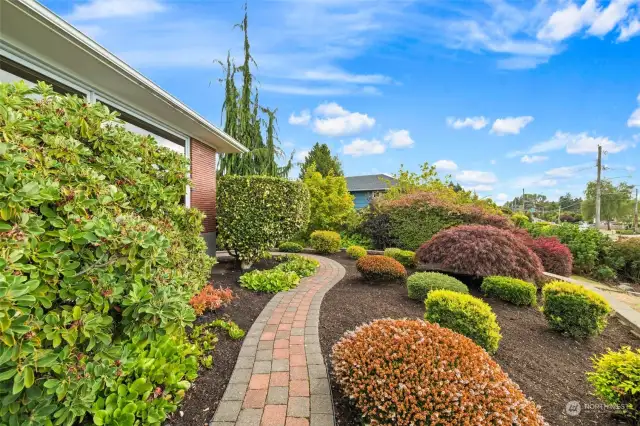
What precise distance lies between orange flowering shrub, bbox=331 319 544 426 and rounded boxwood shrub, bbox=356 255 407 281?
3354 mm

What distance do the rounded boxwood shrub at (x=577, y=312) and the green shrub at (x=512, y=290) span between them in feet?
2.74

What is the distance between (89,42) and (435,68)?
722 cm

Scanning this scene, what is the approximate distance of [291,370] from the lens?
8.08 feet

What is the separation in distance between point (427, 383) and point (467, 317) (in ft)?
5.22

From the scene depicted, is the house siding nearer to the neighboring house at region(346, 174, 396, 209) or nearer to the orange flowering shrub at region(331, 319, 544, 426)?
the orange flowering shrub at region(331, 319, 544, 426)

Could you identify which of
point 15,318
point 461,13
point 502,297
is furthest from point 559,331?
point 461,13

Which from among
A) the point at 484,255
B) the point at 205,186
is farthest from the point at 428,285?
the point at 205,186

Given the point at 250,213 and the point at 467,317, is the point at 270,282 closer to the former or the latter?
the point at 250,213

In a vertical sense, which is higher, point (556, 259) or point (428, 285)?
point (428, 285)

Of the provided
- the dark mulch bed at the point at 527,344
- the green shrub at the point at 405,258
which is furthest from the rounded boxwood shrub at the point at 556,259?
the green shrub at the point at 405,258

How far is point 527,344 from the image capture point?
11.1ft

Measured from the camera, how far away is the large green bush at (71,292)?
1192 mm

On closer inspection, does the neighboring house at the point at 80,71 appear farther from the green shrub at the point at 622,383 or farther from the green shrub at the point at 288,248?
the green shrub at the point at 622,383

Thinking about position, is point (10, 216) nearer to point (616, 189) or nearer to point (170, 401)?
point (170, 401)
